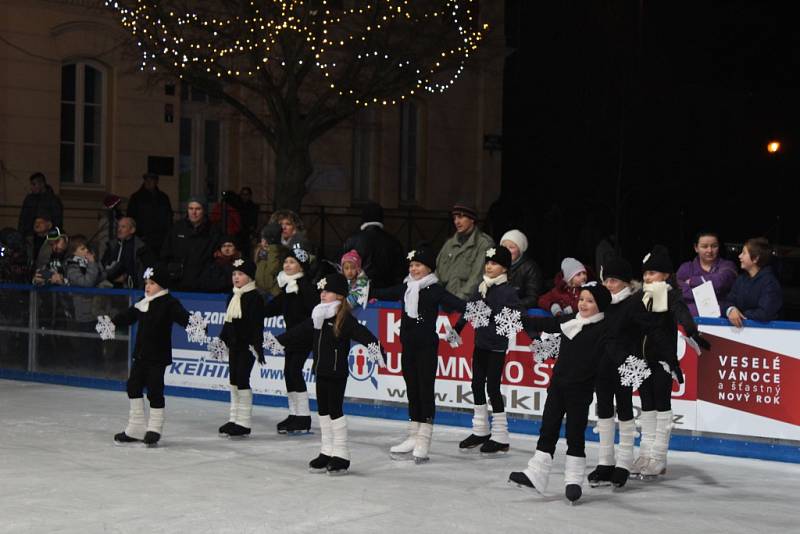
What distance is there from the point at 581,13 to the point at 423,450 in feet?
85.5

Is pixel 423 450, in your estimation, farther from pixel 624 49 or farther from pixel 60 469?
pixel 624 49

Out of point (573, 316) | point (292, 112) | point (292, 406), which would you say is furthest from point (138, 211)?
point (573, 316)

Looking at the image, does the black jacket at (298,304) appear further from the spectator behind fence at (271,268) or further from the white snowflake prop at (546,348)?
the white snowflake prop at (546,348)

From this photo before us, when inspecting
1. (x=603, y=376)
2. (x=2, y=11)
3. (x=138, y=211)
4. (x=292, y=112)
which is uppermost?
(x=2, y=11)

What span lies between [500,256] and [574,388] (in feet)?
6.40

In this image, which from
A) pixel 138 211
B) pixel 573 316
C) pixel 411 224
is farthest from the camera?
pixel 411 224

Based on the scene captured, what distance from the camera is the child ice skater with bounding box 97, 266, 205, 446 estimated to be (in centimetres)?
1107

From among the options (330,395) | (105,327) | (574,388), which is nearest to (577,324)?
(574,388)

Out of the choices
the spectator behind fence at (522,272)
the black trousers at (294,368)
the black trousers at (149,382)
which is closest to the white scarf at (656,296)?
the spectator behind fence at (522,272)

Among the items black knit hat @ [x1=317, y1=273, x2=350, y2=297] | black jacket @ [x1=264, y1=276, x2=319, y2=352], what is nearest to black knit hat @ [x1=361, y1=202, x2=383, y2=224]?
black jacket @ [x1=264, y1=276, x2=319, y2=352]

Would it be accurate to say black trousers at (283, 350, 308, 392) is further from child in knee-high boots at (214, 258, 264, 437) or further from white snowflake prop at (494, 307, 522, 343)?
white snowflake prop at (494, 307, 522, 343)

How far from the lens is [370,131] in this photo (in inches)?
1070

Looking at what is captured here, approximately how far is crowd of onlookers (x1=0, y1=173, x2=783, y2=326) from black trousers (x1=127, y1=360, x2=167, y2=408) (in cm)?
153

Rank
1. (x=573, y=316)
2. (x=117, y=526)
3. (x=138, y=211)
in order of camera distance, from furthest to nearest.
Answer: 1. (x=138, y=211)
2. (x=573, y=316)
3. (x=117, y=526)
